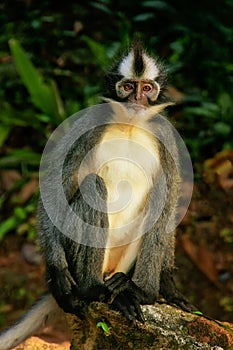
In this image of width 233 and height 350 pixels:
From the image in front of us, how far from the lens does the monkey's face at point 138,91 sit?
4.92m

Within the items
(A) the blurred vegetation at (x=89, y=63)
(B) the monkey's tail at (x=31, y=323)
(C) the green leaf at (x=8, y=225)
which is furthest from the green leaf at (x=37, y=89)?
(B) the monkey's tail at (x=31, y=323)

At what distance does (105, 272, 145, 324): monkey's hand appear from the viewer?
4559mm

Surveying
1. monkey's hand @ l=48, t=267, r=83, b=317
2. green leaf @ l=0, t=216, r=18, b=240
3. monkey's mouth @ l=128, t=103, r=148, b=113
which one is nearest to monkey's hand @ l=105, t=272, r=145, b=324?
monkey's hand @ l=48, t=267, r=83, b=317

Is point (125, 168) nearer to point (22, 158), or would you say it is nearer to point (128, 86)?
point (128, 86)

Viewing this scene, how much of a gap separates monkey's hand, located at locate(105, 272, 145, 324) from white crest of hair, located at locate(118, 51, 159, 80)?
5.05 feet

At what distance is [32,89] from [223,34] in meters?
3.16

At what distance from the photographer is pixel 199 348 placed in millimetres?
4305

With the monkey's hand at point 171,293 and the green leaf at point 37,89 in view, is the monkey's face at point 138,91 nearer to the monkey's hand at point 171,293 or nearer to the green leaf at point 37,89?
the monkey's hand at point 171,293

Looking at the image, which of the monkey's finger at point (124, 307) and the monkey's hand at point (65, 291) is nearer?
the monkey's finger at point (124, 307)

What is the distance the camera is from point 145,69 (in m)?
4.96

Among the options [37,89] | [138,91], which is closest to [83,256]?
[138,91]

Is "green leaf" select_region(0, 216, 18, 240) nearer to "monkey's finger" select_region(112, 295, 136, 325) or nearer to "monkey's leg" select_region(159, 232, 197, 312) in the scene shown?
"monkey's leg" select_region(159, 232, 197, 312)

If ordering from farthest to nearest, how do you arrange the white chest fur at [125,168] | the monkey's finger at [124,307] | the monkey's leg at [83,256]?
1. the white chest fur at [125,168]
2. the monkey's leg at [83,256]
3. the monkey's finger at [124,307]

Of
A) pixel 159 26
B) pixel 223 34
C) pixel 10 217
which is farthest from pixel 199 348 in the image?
pixel 159 26
